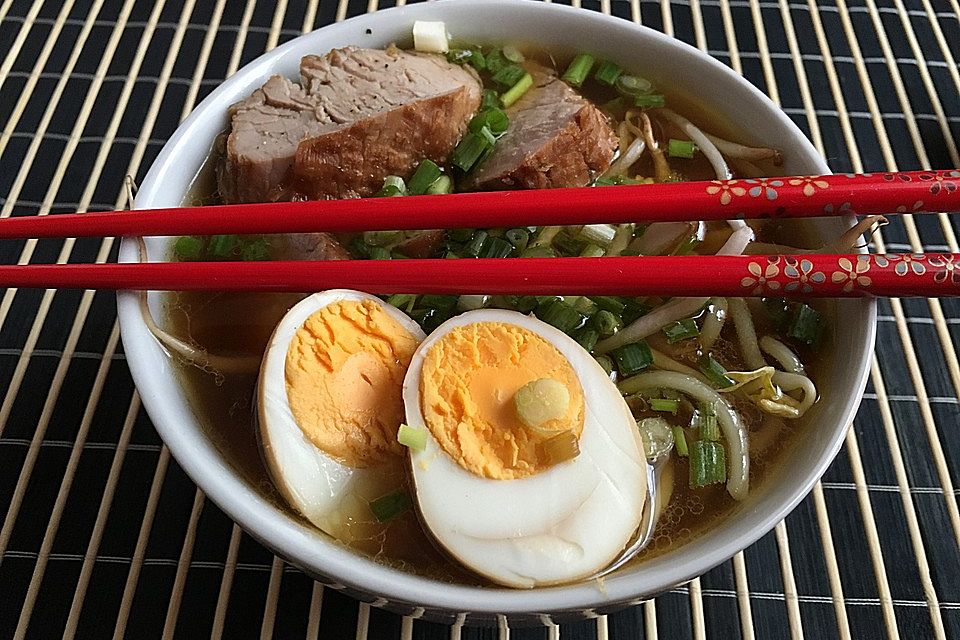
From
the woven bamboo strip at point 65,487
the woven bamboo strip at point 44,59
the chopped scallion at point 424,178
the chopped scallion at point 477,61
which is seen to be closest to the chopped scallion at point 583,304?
the chopped scallion at point 424,178

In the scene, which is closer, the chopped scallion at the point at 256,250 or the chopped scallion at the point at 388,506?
the chopped scallion at the point at 388,506

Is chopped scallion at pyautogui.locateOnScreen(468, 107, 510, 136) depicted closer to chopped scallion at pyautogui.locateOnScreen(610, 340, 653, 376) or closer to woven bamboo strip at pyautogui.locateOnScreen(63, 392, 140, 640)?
chopped scallion at pyautogui.locateOnScreen(610, 340, 653, 376)

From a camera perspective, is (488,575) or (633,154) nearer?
(488,575)

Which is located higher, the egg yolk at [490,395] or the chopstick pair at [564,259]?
the chopstick pair at [564,259]

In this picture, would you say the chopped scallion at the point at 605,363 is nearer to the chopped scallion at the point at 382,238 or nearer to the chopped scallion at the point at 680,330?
the chopped scallion at the point at 680,330

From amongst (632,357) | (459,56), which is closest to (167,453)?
(632,357)

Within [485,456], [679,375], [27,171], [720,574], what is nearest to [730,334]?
[679,375]

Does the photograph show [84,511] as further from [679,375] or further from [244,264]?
[679,375]

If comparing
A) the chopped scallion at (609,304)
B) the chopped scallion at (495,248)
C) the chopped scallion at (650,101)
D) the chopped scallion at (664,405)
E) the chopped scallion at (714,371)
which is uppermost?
the chopped scallion at (650,101)
